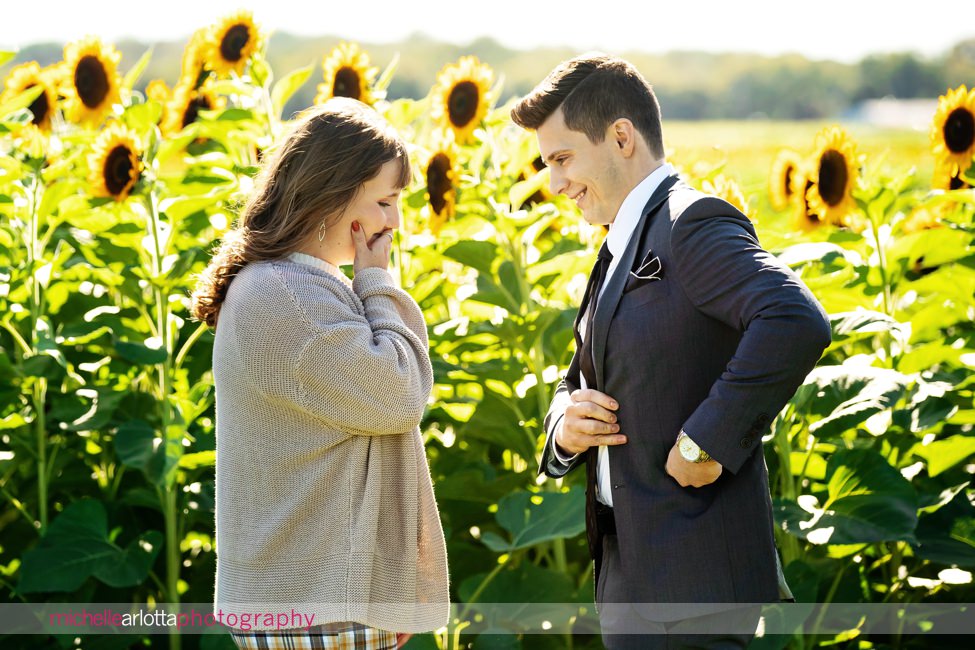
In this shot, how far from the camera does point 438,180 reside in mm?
3648

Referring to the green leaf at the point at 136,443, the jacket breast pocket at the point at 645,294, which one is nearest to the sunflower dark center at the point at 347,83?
the green leaf at the point at 136,443

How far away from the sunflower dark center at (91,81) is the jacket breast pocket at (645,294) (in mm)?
2941

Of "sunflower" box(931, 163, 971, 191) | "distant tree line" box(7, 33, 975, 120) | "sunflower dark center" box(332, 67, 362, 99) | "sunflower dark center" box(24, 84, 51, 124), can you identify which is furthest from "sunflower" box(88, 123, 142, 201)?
"distant tree line" box(7, 33, 975, 120)

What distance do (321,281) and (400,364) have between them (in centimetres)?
22

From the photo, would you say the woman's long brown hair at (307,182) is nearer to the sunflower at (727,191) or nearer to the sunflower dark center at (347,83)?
the sunflower at (727,191)

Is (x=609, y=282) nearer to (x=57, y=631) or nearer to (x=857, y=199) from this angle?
(x=857, y=199)

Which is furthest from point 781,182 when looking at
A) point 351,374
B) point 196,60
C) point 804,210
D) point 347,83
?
point 351,374

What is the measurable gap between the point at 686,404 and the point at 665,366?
8cm

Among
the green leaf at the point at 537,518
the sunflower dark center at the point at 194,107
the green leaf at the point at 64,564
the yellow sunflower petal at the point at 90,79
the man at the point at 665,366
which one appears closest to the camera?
the man at the point at 665,366

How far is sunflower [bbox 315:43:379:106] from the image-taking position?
4.03 m

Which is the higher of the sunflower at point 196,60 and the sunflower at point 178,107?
the sunflower at point 196,60

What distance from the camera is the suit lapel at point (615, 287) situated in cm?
212

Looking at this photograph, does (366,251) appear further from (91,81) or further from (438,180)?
(91,81)

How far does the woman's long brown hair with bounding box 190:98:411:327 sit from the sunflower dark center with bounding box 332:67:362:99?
6.09 ft
